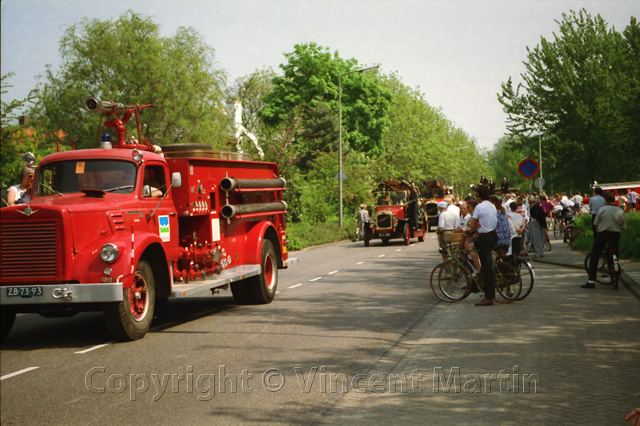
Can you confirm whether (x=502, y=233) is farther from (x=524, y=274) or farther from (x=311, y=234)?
(x=311, y=234)

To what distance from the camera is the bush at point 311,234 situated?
34.2m

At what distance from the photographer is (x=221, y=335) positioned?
10375mm

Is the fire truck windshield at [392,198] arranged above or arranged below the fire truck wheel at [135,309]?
above

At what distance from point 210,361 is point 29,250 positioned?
113 inches

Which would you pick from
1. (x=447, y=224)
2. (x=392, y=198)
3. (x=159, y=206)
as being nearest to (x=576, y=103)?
(x=392, y=198)

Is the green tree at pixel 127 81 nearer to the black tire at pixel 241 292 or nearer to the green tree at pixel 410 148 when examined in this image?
the green tree at pixel 410 148

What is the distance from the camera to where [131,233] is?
33.8ft

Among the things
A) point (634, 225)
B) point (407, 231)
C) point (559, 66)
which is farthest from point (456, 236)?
point (559, 66)

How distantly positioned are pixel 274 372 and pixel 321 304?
573 cm

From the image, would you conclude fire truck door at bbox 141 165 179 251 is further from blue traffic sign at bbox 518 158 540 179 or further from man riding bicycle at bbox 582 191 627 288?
blue traffic sign at bbox 518 158 540 179

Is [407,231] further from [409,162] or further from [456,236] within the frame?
[409,162]

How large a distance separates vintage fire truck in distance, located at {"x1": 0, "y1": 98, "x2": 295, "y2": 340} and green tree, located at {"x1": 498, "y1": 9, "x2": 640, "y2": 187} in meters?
34.8

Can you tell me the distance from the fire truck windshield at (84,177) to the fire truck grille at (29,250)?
114cm

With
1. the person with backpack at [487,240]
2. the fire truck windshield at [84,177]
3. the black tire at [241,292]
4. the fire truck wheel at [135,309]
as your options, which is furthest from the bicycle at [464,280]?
the fire truck windshield at [84,177]
